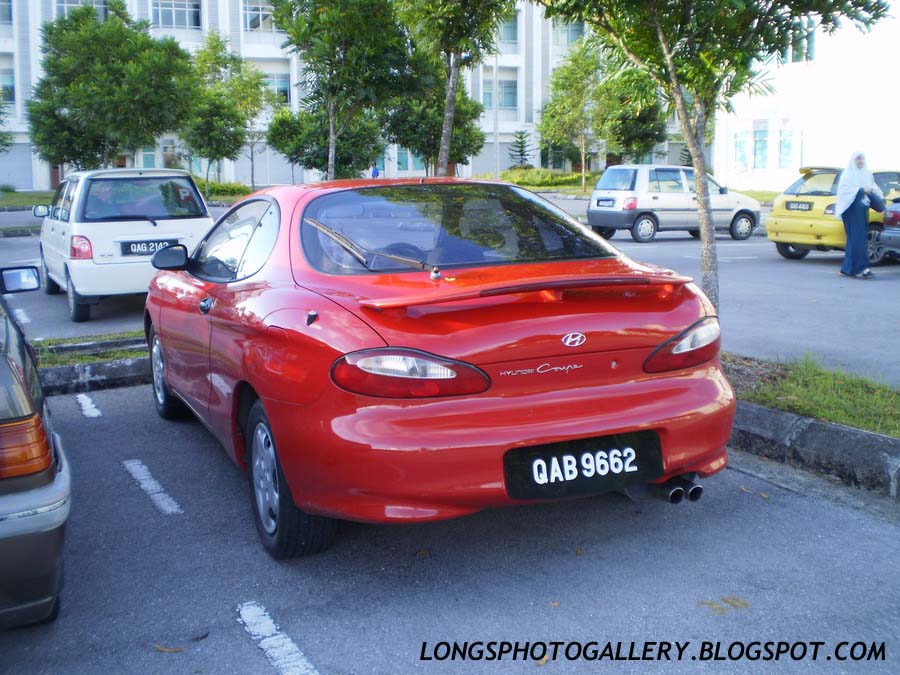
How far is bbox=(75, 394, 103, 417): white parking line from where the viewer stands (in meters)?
6.70

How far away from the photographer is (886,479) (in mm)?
4754

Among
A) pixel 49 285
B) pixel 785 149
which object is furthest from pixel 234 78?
pixel 49 285

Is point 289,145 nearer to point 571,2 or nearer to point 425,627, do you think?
point 571,2

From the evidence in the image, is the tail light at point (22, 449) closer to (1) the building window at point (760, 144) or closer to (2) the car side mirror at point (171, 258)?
(2) the car side mirror at point (171, 258)

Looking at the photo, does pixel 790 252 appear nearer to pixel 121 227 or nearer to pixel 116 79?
pixel 121 227

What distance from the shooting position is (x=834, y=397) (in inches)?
231

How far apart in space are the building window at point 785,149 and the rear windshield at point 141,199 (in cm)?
3156

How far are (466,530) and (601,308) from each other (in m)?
1.27

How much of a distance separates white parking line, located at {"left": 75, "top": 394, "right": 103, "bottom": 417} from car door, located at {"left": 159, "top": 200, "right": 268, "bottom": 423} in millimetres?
1107

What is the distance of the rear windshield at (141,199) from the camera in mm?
10539

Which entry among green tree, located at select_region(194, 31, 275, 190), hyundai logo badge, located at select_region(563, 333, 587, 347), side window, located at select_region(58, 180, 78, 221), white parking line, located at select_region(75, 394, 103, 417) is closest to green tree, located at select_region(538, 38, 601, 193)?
green tree, located at select_region(194, 31, 275, 190)

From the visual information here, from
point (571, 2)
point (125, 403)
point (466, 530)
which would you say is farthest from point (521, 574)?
point (571, 2)

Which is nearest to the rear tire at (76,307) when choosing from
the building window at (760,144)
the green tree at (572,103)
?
the building window at (760,144)

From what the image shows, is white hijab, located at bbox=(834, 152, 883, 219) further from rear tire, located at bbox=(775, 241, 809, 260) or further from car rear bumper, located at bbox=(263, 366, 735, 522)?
car rear bumper, located at bbox=(263, 366, 735, 522)
